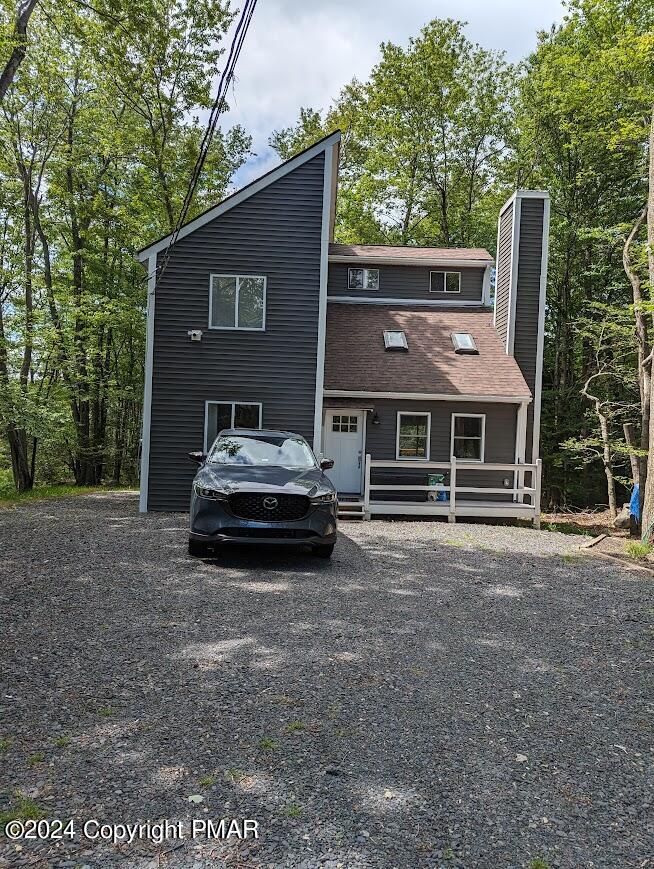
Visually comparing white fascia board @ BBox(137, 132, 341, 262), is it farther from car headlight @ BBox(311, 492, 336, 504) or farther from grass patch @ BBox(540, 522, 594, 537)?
grass patch @ BBox(540, 522, 594, 537)

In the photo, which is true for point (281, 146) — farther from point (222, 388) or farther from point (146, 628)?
point (146, 628)

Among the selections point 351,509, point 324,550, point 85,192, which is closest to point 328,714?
point 324,550

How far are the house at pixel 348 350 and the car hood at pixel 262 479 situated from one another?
15.5ft

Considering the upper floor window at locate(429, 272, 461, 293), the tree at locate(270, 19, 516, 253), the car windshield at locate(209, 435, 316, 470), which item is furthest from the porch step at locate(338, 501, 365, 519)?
the tree at locate(270, 19, 516, 253)

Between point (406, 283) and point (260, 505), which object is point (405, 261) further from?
point (260, 505)

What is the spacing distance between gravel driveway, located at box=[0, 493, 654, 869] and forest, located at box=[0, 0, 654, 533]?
10.2m

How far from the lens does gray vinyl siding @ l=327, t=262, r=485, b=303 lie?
59.2 ft

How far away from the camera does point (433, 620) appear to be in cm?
549

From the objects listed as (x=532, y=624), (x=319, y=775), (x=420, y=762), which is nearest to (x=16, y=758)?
(x=319, y=775)

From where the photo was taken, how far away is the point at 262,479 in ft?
24.3

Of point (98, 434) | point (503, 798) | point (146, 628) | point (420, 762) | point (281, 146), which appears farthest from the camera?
point (281, 146)

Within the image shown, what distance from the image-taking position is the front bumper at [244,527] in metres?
7.01

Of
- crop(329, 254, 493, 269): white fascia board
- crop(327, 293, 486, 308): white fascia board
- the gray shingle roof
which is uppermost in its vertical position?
crop(329, 254, 493, 269): white fascia board

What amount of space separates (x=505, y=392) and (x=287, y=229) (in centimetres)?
679
